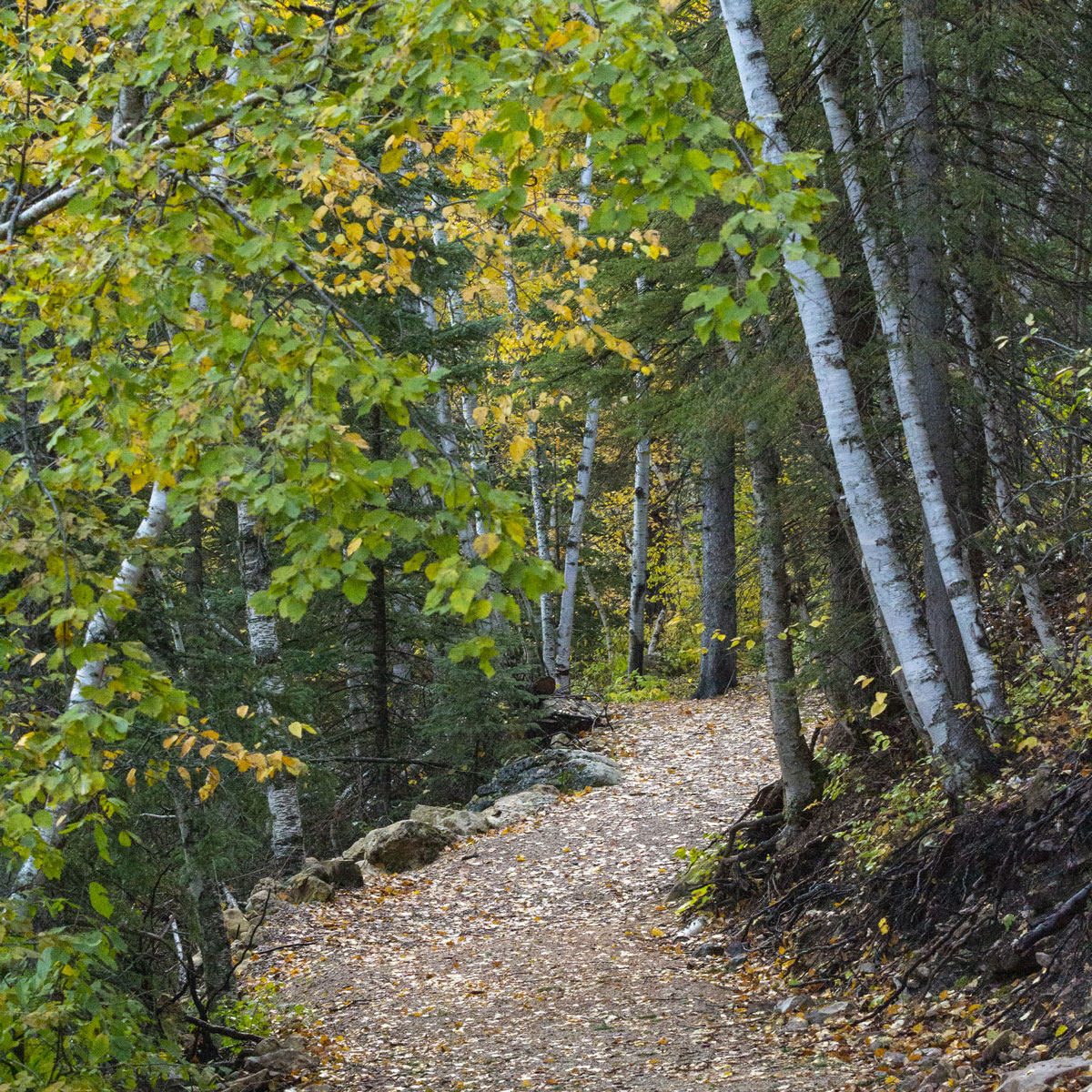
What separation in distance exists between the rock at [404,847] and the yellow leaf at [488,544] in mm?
8946

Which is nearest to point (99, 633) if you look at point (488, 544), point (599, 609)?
point (488, 544)

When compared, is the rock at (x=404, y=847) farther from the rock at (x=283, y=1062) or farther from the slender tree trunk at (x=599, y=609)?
the slender tree trunk at (x=599, y=609)

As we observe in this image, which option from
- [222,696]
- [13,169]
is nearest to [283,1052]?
[222,696]

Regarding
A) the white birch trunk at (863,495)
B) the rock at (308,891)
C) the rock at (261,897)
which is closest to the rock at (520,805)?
the rock at (308,891)

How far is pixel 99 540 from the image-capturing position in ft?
11.4

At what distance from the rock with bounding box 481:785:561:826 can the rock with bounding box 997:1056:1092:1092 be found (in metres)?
8.19

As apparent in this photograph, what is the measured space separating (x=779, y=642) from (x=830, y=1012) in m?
2.96

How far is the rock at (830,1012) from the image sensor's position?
5.33 meters

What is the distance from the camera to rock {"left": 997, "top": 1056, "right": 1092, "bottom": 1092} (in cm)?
348

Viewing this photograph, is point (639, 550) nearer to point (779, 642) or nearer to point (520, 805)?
point (520, 805)

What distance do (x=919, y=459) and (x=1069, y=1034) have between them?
323 cm

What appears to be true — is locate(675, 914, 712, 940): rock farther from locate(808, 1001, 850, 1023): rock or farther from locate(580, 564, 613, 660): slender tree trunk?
locate(580, 564, 613, 660): slender tree trunk

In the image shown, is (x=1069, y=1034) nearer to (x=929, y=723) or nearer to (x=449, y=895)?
(x=929, y=723)

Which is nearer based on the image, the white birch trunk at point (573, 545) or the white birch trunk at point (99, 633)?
the white birch trunk at point (99, 633)
